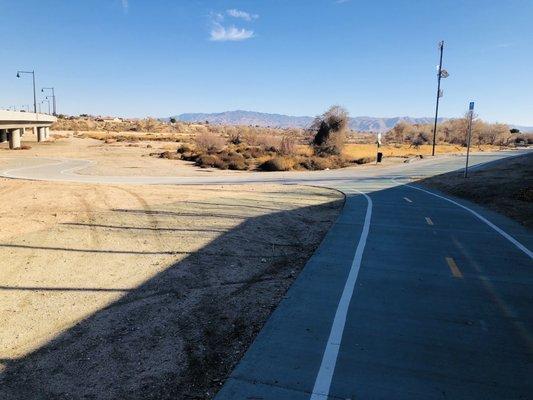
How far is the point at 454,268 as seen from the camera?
364 inches

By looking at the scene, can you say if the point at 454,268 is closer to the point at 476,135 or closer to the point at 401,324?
the point at 401,324

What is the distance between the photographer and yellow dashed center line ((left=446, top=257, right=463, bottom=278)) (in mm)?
8769

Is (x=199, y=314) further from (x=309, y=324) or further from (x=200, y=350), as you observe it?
(x=309, y=324)

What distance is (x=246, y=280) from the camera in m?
8.43

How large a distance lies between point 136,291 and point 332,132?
47.8 m

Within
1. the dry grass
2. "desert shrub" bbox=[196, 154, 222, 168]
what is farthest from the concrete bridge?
the dry grass

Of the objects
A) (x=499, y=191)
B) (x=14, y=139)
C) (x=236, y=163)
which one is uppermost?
(x=14, y=139)

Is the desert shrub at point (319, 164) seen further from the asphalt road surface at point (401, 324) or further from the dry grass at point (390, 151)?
the asphalt road surface at point (401, 324)

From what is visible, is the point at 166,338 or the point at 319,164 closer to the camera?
the point at 166,338

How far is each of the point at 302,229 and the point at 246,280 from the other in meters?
4.92

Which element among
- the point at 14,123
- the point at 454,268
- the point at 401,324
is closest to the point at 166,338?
the point at 401,324

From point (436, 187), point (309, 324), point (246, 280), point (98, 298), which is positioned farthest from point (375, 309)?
point (436, 187)

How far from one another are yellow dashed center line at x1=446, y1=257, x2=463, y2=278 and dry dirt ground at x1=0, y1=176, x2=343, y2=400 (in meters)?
2.94

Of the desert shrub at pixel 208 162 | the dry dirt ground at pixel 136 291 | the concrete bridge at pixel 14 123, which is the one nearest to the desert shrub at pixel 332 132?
the desert shrub at pixel 208 162
